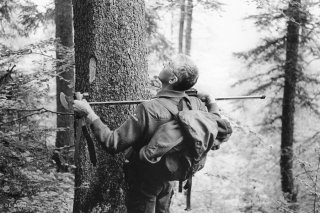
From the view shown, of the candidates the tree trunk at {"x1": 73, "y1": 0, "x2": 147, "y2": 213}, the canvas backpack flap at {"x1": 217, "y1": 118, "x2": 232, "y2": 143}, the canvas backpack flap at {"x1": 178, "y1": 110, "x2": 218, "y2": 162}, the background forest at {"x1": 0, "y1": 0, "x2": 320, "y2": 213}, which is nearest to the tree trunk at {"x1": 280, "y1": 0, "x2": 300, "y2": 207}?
the background forest at {"x1": 0, "y1": 0, "x2": 320, "y2": 213}

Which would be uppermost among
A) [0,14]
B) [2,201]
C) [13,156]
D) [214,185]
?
[0,14]

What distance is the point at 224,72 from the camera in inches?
1484

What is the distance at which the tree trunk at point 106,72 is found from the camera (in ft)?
12.4

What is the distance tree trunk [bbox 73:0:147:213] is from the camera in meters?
3.77

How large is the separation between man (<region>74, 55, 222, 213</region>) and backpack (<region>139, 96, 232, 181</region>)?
82 millimetres

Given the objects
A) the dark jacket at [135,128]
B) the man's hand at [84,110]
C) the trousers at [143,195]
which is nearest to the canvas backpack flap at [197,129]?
the dark jacket at [135,128]

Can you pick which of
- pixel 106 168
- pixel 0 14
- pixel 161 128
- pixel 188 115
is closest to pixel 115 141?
pixel 161 128

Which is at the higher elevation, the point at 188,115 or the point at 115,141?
the point at 188,115

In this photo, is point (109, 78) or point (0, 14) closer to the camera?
point (109, 78)

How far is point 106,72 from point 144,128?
3.11 feet

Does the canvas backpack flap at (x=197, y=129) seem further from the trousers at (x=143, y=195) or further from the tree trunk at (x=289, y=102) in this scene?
the tree trunk at (x=289, y=102)

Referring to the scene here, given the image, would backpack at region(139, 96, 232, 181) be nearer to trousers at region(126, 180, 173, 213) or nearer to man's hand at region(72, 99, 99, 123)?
trousers at region(126, 180, 173, 213)

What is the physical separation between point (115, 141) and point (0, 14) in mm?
8370

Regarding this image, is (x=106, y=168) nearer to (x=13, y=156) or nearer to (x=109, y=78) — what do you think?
(x=109, y=78)
